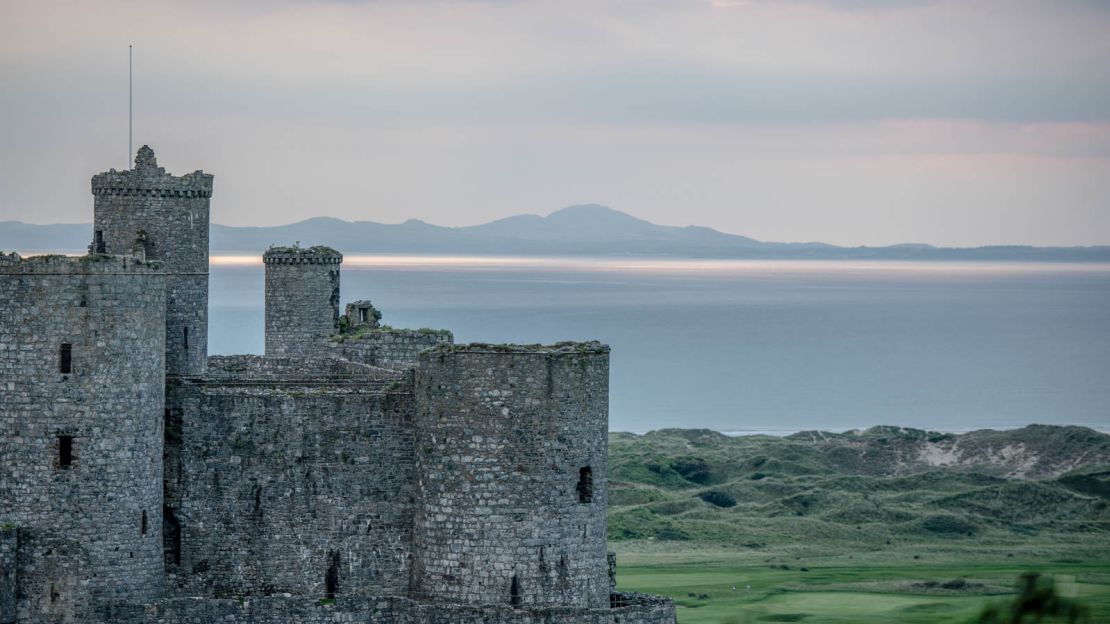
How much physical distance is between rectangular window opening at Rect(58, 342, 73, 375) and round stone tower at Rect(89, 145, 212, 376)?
5.94 m

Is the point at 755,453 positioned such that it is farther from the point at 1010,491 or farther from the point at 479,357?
the point at 479,357

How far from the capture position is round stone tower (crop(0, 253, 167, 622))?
28406 mm

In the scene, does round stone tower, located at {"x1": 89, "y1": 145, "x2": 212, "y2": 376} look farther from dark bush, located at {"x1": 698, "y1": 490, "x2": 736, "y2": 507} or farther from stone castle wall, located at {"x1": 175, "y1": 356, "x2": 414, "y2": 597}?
dark bush, located at {"x1": 698, "y1": 490, "x2": 736, "y2": 507}

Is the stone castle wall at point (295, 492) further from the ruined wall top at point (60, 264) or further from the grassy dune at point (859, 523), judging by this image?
the grassy dune at point (859, 523)

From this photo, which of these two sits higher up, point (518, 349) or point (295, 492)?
point (518, 349)

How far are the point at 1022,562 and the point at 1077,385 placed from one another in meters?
140

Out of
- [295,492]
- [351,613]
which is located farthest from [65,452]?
[351,613]

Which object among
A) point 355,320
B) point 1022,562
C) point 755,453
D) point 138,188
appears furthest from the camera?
point 755,453

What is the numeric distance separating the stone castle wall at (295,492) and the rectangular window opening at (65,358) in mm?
2171

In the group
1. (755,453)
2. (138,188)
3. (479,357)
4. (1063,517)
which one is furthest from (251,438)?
(755,453)

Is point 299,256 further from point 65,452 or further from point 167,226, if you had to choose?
point 65,452

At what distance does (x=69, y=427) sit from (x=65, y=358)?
97cm

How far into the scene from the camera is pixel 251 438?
98.9 ft

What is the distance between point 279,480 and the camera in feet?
99.0
